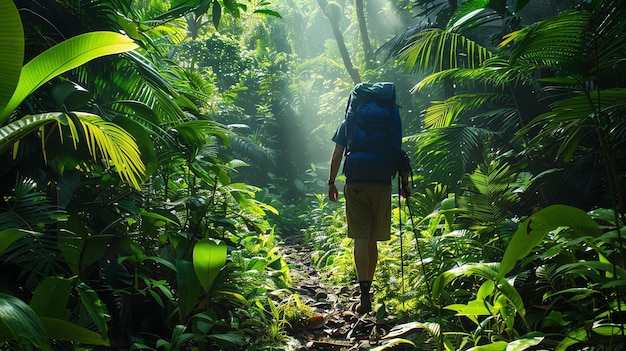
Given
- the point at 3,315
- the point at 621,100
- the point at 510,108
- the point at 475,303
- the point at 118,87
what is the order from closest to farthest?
the point at 3,315
the point at 621,100
the point at 475,303
the point at 118,87
the point at 510,108

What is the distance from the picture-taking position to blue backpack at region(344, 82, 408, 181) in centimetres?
374

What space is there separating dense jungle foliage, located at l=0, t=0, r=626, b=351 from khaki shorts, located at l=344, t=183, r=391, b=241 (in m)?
0.32

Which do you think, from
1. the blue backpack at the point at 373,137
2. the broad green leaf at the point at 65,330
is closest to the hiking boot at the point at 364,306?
the blue backpack at the point at 373,137

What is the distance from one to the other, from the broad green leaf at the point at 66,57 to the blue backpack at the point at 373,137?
2.35 metres

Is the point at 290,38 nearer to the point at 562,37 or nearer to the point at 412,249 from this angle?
the point at 412,249

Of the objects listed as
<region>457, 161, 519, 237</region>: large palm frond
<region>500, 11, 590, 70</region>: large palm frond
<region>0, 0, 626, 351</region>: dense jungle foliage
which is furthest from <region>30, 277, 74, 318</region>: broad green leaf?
<region>457, 161, 519, 237</region>: large palm frond

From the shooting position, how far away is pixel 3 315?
3.93 feet

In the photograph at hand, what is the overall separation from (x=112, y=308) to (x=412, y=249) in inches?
101

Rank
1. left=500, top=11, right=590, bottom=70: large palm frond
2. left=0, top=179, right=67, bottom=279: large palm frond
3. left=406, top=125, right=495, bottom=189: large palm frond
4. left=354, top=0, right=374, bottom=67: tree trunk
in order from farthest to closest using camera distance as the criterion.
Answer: left=354, top=0, right=374, bottom=67: tree trunk < left=406, top=125, right=495, bottom=189: large palm frond < left=0, top=179, right=67, bottom=279: large palm frond < left=500, top=11, right=590, bottom=70: large palm frond

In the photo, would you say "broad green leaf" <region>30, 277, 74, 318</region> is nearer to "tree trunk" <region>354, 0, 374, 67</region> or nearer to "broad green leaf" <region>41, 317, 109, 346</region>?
"broad green leaf" <region>41, 317, 109, 346</region>

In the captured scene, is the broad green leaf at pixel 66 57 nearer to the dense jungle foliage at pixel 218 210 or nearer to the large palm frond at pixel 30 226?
the dense jungle foliage at pixel 218 210

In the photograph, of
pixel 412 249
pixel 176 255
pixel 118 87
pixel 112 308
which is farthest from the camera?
pixel 412 249

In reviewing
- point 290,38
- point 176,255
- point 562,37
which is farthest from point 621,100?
point 290,38

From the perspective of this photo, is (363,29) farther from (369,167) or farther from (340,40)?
(369,167)
